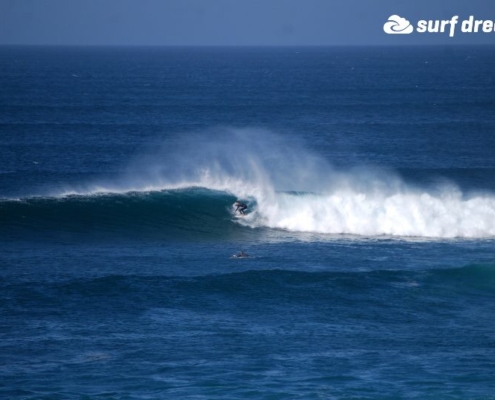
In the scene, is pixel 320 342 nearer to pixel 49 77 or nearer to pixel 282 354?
pixel 282 354

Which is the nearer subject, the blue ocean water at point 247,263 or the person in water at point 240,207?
the blue ocean water at point 247,263

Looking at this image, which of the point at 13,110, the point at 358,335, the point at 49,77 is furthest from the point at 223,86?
the point at 358,335

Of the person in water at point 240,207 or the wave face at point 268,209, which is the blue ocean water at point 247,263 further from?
the person in water at point 240,207

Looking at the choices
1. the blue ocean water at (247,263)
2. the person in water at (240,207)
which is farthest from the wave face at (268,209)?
the person in water at (240,207)

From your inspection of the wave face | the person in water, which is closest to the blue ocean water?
the wave face

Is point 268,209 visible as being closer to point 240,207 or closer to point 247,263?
point 240,207

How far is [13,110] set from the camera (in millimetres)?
84688

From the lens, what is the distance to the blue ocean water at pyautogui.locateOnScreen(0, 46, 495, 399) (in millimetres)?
21594

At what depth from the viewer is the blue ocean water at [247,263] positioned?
21.6 metres

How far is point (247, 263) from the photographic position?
31.5m

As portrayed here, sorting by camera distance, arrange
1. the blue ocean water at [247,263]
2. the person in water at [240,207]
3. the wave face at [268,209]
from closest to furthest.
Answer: the blue ocean water at [247,263] → the wave face at [268,209] → the person in water at [240,207]

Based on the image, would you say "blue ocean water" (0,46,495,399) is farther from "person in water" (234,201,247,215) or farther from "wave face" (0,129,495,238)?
"person in water" (234,201,247,215)

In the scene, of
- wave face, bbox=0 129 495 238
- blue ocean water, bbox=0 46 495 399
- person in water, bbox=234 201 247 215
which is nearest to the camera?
blue ocean water, bbox=0 46 495 399

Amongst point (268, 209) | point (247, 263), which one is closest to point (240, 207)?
point (268, 209)
